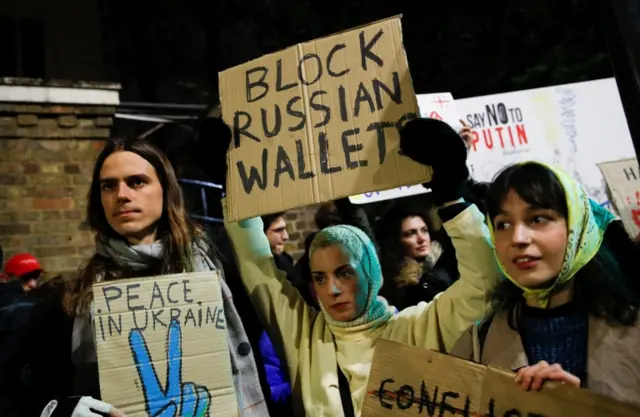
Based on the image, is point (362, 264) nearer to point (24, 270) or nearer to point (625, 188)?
point (625, 188)

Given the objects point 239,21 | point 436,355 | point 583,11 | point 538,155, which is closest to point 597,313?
point 436,355

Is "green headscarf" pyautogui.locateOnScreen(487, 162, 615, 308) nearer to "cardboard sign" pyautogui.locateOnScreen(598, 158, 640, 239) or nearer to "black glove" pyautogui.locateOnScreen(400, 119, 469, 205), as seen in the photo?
"black glove" pyautogui.locateOnScreen(400, 119, 469, 205)

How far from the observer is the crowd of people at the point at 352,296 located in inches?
61.6

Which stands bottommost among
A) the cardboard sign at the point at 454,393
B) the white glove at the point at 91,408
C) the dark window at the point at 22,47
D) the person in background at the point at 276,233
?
the cardboard sign at the point at 454,393

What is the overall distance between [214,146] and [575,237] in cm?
120

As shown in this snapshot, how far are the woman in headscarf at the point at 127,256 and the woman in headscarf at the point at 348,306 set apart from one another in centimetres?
17

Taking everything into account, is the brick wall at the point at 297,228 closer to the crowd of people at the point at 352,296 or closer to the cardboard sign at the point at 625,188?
the cardboard sign at the point at 625,188

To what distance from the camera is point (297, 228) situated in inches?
268

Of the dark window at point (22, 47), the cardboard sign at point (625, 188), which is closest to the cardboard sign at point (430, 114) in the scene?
the cardboard sign at point (625, 188)

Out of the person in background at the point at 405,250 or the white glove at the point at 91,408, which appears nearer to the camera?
the white glove at the point at 91,408

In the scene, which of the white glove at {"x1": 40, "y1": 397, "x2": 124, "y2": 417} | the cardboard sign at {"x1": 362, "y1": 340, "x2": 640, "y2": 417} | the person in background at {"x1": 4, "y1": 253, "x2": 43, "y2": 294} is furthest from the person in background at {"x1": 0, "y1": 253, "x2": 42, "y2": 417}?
the person in background at {"x1": 4, "y1": 253, "x2": 43, "y2": 294}

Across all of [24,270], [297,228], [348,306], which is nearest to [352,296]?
[348,306]

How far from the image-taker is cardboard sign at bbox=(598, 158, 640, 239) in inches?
111

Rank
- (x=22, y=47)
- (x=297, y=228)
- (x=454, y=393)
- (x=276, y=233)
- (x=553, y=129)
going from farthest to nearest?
(x=22, y=47)
(x=297, y=228)
(x=276, y=233)
(x=553, y=129)
(x=454, y=393)
